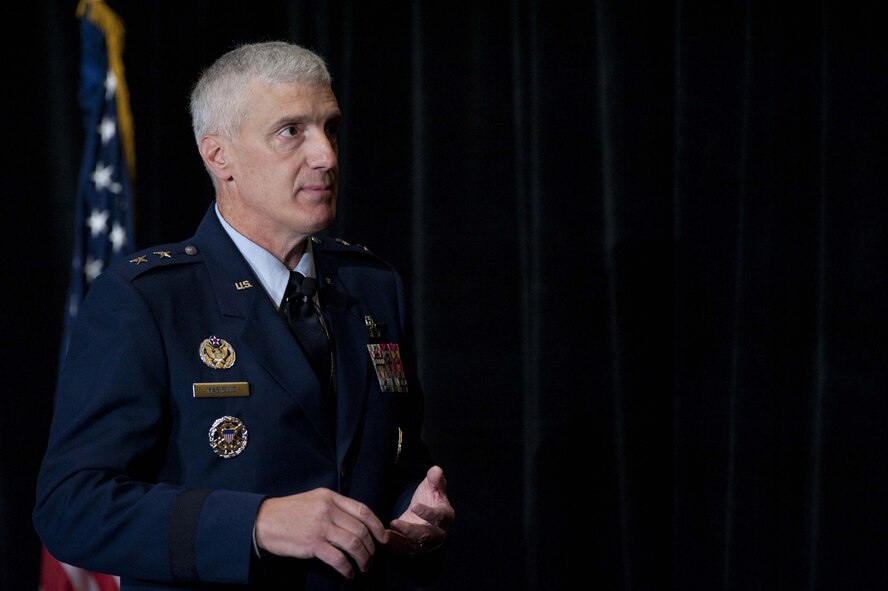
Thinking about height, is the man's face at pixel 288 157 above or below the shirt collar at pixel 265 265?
above

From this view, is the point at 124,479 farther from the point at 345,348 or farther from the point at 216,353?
the point at 345,348

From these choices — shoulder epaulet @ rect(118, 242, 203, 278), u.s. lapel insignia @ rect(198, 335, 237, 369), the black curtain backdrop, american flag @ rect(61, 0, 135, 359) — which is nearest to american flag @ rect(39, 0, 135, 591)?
american flag @ rect(61, 0, 135, 359)

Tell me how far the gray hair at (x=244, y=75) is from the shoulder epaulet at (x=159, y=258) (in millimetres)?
193

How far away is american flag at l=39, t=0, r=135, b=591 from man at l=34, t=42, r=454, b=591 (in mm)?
1020

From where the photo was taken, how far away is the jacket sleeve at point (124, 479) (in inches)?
48.9

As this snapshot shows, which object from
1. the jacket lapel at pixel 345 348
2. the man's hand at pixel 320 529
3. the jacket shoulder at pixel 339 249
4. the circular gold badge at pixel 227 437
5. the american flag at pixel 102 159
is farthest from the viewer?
the american flag at pixel 102 159

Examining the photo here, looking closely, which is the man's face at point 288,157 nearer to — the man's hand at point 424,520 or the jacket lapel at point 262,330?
the jacket lapel at point 262,330

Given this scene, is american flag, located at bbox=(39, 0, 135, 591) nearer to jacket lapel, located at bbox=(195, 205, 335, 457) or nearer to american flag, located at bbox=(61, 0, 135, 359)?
american flag, located at bbox=(61, 0, 135, 359)

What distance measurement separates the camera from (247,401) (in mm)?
1396

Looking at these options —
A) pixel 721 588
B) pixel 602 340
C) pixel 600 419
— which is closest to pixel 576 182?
pixel 602 340

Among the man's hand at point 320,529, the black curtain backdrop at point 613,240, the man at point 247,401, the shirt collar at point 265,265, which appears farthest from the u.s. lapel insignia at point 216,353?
the black curtain backdrop at point 613,240

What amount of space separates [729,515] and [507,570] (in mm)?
691

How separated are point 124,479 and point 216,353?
22 centimetres

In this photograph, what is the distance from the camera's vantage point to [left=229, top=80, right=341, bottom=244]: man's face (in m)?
1.49
